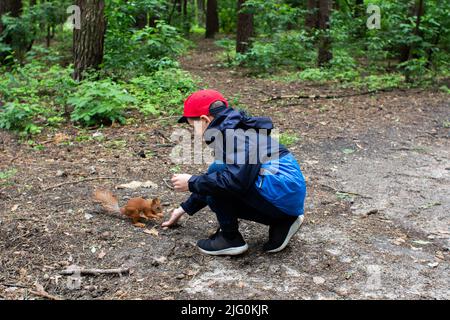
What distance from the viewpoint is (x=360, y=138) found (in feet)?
21.3

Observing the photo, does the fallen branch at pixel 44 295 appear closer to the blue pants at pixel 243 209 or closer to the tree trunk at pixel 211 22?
the blue pants at pixel 243 209

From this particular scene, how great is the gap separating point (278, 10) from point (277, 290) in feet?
29.7

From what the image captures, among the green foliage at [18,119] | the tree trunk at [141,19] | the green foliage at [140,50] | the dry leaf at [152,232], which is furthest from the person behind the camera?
the tree trunk at [141,19]

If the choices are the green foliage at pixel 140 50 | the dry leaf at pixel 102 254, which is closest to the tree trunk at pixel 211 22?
the green foliage at pixel 140 50

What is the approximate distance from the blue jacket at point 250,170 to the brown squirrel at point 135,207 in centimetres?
77

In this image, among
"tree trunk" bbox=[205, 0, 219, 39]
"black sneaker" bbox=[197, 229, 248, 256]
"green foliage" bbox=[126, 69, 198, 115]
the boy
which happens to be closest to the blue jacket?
the boy

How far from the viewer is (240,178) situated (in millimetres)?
2914

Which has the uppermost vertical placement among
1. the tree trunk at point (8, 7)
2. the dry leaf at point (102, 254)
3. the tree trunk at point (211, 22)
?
the tree trunk at point (8, 7)

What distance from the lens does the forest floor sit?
2.93m

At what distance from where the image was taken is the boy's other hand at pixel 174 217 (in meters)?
3.59

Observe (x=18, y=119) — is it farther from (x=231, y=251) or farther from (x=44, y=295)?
(x=231, y=251)

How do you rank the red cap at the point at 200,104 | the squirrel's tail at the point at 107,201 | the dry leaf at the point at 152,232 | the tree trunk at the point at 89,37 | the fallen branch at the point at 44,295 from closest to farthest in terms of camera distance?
the fallen branch at the point at 44,295 → the red cap at the point at 200,104 → the dry leaf at the point at 152,232 → the squirrel's tail at the point at 107,201 → the tree trunk at the point at 89,37
